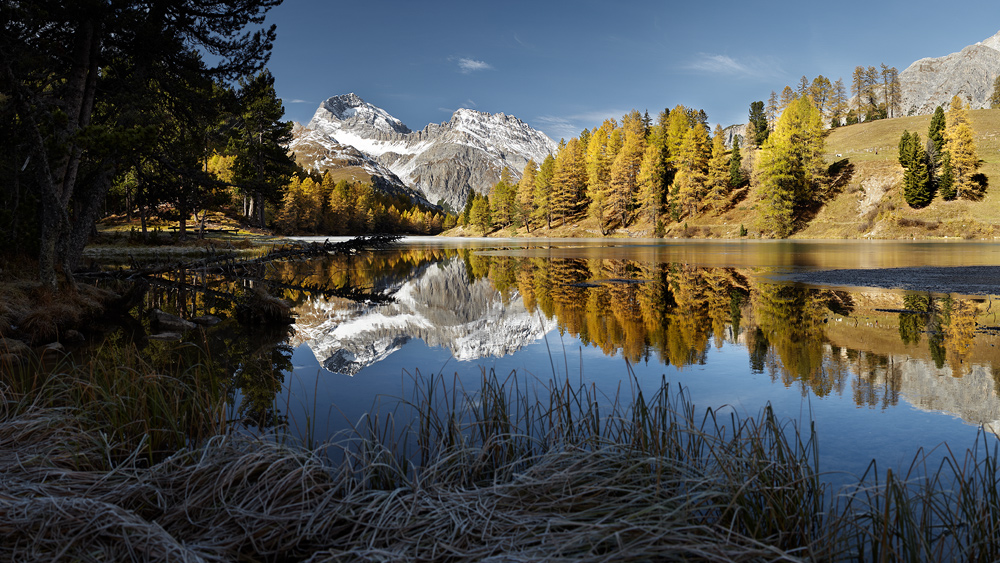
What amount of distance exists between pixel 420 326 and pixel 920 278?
43.5ft

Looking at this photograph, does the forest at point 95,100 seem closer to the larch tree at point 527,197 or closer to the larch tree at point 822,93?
the larch tree at point 527,197

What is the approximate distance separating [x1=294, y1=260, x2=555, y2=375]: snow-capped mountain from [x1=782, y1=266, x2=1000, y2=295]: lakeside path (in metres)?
8.67

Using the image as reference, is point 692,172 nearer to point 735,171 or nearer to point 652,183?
point 652,183

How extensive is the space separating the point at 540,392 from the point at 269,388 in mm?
2933

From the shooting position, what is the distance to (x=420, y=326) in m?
9.55

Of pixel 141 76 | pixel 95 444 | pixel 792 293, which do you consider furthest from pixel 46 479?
pixel 792 293

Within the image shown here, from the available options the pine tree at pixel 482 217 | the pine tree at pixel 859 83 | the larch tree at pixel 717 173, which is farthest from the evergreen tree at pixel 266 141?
the pine tree at pixel 859 83

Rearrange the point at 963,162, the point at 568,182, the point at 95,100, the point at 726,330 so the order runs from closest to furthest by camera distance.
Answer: the point at 726,330 → the point at 95,100 → the point at 963,162 → the point at 568,182

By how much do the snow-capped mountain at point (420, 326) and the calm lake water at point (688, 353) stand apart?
0.15ft

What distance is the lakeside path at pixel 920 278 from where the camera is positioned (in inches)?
456

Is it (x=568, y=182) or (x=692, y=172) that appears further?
(x=568, y=182)

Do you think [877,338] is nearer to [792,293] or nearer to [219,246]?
[792,293]

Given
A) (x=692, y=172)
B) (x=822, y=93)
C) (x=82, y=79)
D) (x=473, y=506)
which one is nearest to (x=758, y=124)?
(x=822, y=93)

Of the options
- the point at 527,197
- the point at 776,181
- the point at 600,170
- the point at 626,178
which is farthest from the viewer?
the point at 527,197
